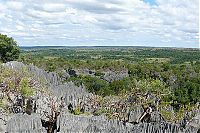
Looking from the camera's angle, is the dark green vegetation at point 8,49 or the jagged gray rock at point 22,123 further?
the dark green vegetation at point 8,49

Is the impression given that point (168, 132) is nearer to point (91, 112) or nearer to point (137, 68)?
point (91, 112)

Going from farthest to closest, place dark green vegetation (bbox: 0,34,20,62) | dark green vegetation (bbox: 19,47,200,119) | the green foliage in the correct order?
dark green vegetation (bbox: 0,34,20,62), dark green vegetation (bbox: 19,47,200,119), the green foliage

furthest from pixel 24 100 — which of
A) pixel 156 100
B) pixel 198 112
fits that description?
pixel 198 112

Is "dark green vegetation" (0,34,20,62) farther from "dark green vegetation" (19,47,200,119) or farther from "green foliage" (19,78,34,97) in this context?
"green foliage" (19,78,34,97)

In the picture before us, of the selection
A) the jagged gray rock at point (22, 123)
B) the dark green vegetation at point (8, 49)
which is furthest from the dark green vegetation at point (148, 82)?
the jagged gray rock at point (22, 123)

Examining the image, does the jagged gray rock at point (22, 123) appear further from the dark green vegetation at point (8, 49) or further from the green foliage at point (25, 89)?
the dark green vegetation at point (8, 49)

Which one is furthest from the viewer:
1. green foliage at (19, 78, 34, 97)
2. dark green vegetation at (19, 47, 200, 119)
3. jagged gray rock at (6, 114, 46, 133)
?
dark green vegetation at (19, 47, 200, 119)

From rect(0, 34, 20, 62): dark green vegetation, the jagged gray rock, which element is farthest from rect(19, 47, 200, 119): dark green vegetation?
the jagged gray rock

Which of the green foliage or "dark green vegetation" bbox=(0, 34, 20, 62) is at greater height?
"dark green vegetation" bbox=(0, 34, 20, 62)

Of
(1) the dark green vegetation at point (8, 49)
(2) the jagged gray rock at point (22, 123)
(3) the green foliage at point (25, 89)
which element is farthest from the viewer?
(1) the dark green vegetation at point (8, 49)

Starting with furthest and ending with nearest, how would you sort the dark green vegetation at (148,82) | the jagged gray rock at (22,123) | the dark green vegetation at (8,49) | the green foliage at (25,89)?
the dark green vegetation at (8,49) < the dark green vegetation at (148,82) < the green foliage at (25,89) < the jagged gray rock at (22,123)

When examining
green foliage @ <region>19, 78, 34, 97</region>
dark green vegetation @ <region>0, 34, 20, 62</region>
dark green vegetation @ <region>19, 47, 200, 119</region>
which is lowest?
dark green vegetation @ <region>19, 47, 200, 119</region>

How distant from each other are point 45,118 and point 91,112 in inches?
261

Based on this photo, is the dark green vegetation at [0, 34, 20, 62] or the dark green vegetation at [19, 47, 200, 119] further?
the dark green vegetation at [0, 34, 20, 62]
